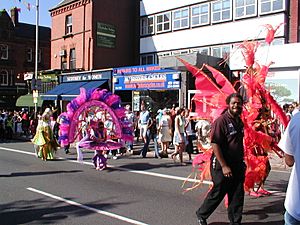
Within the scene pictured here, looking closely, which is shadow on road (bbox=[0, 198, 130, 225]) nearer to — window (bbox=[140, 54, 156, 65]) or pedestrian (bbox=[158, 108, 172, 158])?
pedestrian (bbox=[158, 108, 172, 158])

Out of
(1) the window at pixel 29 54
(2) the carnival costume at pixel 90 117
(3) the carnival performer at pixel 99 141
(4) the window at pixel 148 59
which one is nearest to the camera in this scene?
(3) the carnival performer at pixel 99 141

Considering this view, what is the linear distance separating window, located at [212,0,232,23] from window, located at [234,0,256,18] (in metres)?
0.48

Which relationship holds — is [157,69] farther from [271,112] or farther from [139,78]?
[271,112]

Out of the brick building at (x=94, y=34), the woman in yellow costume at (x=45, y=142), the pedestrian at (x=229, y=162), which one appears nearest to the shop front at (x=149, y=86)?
the brick building at (x=94, y=34)

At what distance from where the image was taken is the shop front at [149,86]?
68.8 feet

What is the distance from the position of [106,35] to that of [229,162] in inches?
980

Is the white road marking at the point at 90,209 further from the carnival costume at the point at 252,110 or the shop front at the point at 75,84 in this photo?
the shop front at the point at 75,84

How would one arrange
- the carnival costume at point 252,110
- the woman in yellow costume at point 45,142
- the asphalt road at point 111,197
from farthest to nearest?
the woman in yellow costume at point 45,142 → the carnival costume at point 252,110 → the asphalt road at point 111,197

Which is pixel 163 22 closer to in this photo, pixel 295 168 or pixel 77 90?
pixel 77 90

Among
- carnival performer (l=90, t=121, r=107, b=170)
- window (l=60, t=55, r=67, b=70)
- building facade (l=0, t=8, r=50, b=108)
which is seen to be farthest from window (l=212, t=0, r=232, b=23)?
building facade (l=0, t=8, r=50, b=108)

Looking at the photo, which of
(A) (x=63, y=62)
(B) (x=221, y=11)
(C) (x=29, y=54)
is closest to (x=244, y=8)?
(B) (x=221, y=11)

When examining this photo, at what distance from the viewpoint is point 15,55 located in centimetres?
4769

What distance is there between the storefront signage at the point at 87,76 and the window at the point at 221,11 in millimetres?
7970

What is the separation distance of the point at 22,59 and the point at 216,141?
47.1 meters
